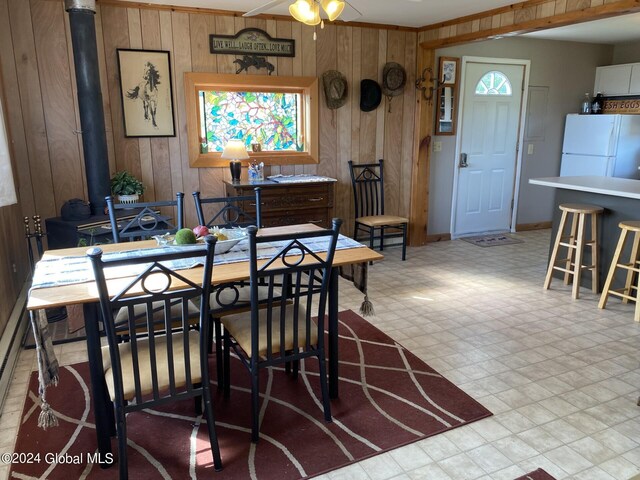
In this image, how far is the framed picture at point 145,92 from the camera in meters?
4.19

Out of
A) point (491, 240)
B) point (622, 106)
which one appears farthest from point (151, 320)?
point (622, 106)

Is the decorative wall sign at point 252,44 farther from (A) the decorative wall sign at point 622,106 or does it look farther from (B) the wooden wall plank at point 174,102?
(A) the decorative wall sign at point 622,106

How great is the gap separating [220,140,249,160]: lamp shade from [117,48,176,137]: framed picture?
0.57 metres

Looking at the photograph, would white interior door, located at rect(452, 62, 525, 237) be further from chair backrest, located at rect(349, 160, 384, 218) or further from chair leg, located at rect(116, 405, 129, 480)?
chair leg, located at rect(116, 405, 129, 480)

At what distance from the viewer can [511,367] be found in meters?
2.89

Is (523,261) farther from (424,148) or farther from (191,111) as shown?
(191,111)

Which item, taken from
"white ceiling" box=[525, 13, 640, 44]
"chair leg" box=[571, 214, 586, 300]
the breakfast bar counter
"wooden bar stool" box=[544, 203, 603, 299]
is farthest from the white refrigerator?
"chair leg" box=[571, 214, 586, 300]

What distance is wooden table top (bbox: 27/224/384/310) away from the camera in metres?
1.85

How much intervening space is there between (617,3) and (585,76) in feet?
11.2

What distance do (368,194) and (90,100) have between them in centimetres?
294

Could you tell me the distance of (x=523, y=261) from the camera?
5.15 meters

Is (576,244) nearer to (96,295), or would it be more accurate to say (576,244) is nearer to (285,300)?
(285,300)

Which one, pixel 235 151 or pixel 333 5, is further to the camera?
pixel 235 151

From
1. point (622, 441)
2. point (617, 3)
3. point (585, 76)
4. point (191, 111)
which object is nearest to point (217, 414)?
point (622, 441)
